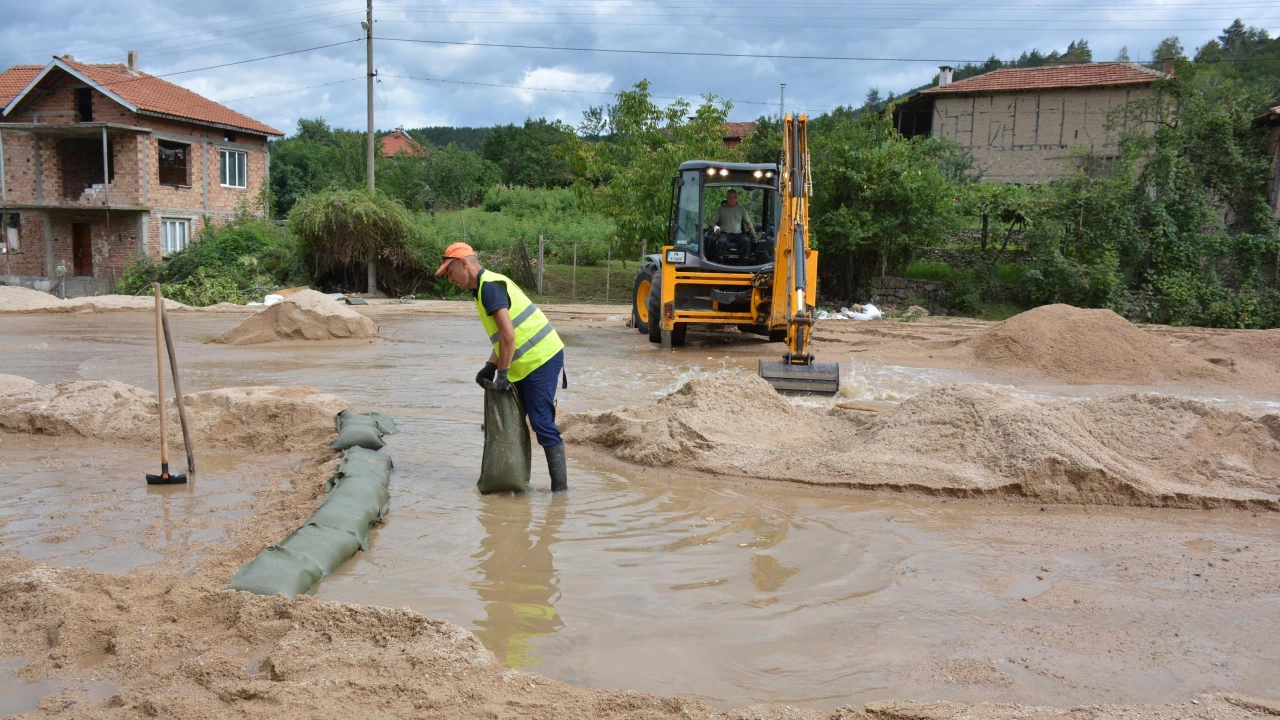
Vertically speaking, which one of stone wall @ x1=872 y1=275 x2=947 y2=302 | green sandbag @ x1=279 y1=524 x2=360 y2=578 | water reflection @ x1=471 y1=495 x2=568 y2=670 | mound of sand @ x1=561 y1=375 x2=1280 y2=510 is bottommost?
water reflection @ x1=471 y1=495 x2=568 y2=670

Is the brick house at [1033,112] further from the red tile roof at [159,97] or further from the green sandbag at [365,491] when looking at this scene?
the green sandbag at [365,491]

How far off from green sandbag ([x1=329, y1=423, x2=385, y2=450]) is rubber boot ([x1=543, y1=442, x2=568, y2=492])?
149 centimetres

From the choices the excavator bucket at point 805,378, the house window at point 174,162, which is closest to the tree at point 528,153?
the house window at point 174,162

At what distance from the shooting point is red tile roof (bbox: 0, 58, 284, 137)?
26.1 meters

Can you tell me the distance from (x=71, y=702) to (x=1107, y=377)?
11.5 m

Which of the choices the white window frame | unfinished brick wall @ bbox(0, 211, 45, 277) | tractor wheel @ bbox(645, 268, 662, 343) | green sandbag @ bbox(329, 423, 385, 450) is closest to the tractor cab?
tractor wheel @ bbox(645, 268, 662, 343)

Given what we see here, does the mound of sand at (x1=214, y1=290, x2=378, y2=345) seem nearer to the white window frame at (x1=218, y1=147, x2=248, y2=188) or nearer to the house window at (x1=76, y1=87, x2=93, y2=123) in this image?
the house window at (x1=76, y1=87, x2=93, y2=123)

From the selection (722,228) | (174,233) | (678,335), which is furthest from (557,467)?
(174,233)

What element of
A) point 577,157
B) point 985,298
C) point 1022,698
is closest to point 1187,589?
point 1022,698

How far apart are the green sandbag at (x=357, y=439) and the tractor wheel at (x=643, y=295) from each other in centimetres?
795

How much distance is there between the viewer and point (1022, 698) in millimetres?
3162

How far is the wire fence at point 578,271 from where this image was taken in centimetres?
2273

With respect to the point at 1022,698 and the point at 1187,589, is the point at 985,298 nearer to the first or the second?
the point at 1187,589

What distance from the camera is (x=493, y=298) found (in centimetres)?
532
